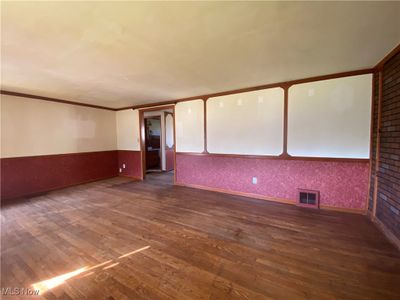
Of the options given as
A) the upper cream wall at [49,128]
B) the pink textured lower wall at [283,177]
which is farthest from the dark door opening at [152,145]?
the pink textured lower wall at [283,177]

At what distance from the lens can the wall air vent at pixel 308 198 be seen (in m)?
3.04

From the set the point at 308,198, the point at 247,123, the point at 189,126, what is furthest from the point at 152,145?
the point at 308,198

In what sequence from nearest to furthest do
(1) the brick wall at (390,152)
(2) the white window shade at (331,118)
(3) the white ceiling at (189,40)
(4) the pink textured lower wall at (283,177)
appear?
(3) the white ceiling at (189,40)
(1) the brick wall at (390,152)
(2) the white window shade at (331,118)
(4) the pink textured lower wall at (283,177)

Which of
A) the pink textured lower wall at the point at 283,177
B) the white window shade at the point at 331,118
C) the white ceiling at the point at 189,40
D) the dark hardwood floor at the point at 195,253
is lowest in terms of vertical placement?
the dark hardwood floor at the point at 195,253

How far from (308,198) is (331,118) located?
143 centimetres

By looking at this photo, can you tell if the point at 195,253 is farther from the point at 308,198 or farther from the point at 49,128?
the point at 49,128

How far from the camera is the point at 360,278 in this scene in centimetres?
152

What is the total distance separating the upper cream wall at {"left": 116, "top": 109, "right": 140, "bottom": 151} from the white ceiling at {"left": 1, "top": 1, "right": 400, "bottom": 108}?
2.39m

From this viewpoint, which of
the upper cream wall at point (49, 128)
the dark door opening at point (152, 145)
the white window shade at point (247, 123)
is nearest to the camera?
the white window shade at point (247, 123)

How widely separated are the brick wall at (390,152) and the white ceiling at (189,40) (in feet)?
1.10

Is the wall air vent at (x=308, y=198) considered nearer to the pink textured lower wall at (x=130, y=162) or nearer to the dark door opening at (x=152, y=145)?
the pink textured lower wall at (x=130, y=162)

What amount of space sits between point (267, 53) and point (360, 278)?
94.9 inches

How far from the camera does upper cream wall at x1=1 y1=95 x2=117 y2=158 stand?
11.7 ft

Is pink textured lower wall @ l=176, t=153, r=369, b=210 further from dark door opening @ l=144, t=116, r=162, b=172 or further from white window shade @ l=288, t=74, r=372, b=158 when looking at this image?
dark door opening @ l=144, t=116, r=162, b=172
